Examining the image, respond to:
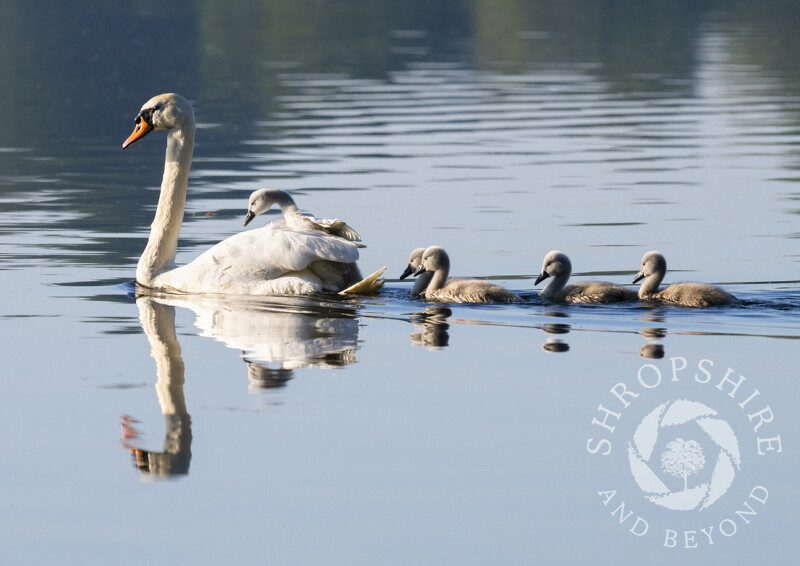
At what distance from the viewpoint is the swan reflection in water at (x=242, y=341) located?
791 cm

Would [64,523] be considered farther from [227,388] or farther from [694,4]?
[694,4]

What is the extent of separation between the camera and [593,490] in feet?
23.2

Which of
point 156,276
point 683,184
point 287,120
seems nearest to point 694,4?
point 287,120

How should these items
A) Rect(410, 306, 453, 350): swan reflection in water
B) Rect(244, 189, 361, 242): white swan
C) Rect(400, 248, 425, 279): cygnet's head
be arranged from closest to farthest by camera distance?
1. Rect(410, 306, 453, 350): swan reflection in water
2. Rect(244, 189, 361, 242): white swan
3. Rect(400, 248, 425, 279): cygnet's head

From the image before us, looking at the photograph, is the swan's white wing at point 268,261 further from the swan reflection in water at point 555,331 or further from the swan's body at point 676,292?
the swan's body at point 676,292

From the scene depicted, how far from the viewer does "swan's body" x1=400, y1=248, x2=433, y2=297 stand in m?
12.4

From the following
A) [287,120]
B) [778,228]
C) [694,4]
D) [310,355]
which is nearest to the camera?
[310,355]

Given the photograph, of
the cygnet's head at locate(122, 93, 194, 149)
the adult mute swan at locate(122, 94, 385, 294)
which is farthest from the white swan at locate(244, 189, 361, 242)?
the cygnet's head at locate(122, 93, 194, 149)

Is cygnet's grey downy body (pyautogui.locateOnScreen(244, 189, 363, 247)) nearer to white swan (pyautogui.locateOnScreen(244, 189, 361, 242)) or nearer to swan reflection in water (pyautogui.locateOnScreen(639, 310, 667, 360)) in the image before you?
white swan (pyautogui.locateOnScreen(244, 189, 361, 242))

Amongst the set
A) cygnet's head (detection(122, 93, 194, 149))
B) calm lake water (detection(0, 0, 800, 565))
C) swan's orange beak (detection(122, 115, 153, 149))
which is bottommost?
calm lake water (detection(0, 0, 800, 565))

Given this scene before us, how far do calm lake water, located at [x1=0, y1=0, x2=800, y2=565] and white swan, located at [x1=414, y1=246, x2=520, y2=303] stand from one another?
0.18 m

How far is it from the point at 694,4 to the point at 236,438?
229 feet

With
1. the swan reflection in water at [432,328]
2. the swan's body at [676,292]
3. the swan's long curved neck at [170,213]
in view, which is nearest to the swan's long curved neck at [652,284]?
the swan's body at [676,292]

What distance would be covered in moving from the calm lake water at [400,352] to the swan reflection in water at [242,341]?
0.03m
